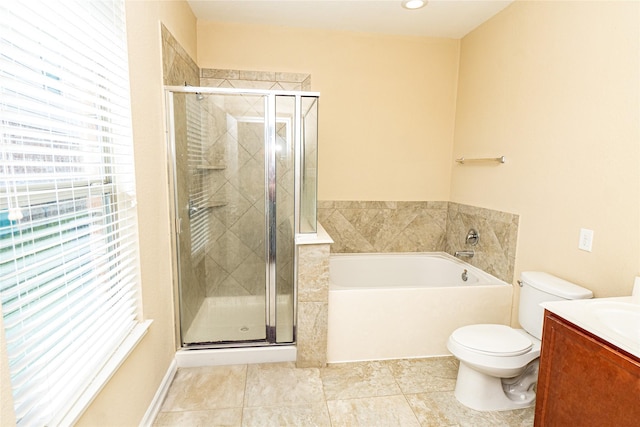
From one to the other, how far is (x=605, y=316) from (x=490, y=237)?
49.3 inches

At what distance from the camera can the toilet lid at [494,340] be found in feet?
5.67

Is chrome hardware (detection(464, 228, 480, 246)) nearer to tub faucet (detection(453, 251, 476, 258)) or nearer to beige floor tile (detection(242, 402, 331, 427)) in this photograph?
tub faucet (detection(453, 251, 476, 258))

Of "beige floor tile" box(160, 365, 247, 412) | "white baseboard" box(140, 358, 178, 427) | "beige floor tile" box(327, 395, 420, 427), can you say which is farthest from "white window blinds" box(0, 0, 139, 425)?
"beige floor tile" box(327, 395, 420, 427)

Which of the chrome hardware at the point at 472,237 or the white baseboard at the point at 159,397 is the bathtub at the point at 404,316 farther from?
the white baseboard at the point at 159,397

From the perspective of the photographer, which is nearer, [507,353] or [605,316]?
[605,316]

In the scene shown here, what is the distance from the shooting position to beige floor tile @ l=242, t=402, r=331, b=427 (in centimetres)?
169

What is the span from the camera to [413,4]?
2367 millimetres

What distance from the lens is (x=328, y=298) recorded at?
7.11ft

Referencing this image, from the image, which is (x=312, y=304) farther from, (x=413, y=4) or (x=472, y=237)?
(x=413, y=4)

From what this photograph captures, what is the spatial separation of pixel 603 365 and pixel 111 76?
6.89 feet

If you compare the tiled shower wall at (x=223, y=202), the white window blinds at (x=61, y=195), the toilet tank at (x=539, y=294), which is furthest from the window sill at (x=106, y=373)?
the toilet tank at (x=539, y=294)

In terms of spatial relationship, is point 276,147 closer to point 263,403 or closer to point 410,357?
point 263,403

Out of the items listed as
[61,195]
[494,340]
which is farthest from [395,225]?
[61,195]

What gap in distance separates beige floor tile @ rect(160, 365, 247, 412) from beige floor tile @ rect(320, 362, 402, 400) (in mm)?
535
